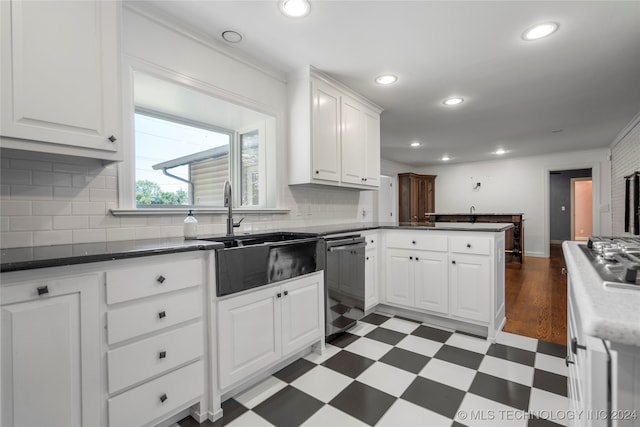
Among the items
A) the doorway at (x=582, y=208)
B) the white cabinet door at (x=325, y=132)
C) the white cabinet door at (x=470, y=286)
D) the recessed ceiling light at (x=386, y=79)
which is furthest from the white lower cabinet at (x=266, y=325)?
the doorway at (x=582, y=208)

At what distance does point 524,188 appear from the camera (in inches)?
269

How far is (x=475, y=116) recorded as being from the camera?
3.95 m

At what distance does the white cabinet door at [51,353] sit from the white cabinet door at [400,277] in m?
2.37

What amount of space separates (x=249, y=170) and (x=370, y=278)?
1.56 m

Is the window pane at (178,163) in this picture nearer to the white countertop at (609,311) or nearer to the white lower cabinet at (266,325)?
the white lower cabinet at (266,325)

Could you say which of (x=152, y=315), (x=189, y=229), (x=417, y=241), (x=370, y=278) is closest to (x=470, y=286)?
(x=417, y=241)

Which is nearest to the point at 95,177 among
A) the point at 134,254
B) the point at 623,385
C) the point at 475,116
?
the point at 134,254

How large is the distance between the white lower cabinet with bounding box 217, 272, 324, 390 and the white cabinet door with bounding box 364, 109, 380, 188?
5.42ft

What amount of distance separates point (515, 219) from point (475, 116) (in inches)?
114

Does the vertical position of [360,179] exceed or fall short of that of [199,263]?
it exceeds it

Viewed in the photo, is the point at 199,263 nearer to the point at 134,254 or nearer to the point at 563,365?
the point at 134,254

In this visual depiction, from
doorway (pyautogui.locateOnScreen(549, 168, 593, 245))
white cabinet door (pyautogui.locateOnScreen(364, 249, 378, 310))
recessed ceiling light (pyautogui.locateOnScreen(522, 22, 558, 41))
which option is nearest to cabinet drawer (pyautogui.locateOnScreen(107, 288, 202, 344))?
white cabinet door (pyautogui.locateOnScreen(364, 249, 378, 310))

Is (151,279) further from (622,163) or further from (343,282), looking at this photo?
(622,163)

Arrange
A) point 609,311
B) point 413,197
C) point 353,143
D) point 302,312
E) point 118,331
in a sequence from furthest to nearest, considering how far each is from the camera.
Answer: point 413,197
point 353,143
point 302,312
point 118,331
point 609,311
